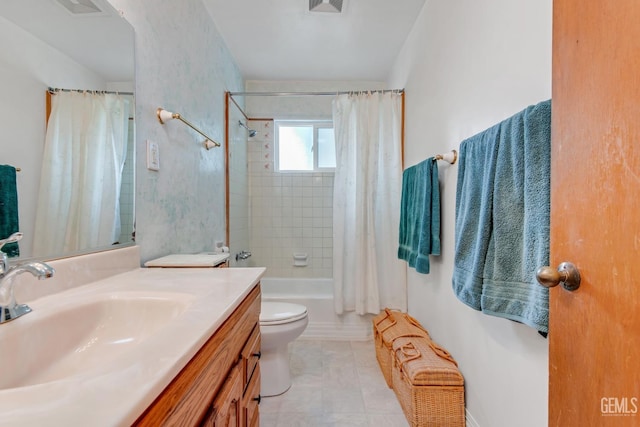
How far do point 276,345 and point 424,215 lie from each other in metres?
1.14

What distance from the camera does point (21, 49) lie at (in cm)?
73

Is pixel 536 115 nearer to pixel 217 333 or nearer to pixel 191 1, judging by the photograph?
pixel 217 333

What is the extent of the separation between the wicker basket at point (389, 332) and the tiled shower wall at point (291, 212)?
1.14m

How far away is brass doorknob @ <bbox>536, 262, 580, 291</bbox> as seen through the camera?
576mm

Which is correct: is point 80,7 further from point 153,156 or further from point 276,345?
point 276,345

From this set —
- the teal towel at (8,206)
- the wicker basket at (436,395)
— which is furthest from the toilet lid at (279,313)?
the teal towel at (8,206)

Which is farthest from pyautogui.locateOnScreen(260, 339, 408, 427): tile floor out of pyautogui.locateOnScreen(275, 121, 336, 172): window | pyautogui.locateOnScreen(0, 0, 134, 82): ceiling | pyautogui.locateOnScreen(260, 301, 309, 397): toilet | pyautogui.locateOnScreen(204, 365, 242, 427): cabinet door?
pyautogui.locateOnScreen(275, 121, 336, 172): window

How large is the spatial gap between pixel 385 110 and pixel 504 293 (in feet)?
5.96

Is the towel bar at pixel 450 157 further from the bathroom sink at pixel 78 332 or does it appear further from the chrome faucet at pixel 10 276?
the chrome faucet at pixel 10 276

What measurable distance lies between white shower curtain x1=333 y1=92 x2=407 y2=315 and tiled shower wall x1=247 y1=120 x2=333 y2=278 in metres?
0.71

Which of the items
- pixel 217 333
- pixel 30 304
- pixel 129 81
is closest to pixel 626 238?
pixel 217 333

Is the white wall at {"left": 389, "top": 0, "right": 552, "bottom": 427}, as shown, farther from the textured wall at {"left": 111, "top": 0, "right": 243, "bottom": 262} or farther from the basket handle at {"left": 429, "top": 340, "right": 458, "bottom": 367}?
the textured wall at {"left": 111, "top": 0, "right": 243, "bottom": 262}

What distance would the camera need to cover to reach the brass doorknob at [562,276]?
0.58 m

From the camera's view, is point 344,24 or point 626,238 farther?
point 344,24
